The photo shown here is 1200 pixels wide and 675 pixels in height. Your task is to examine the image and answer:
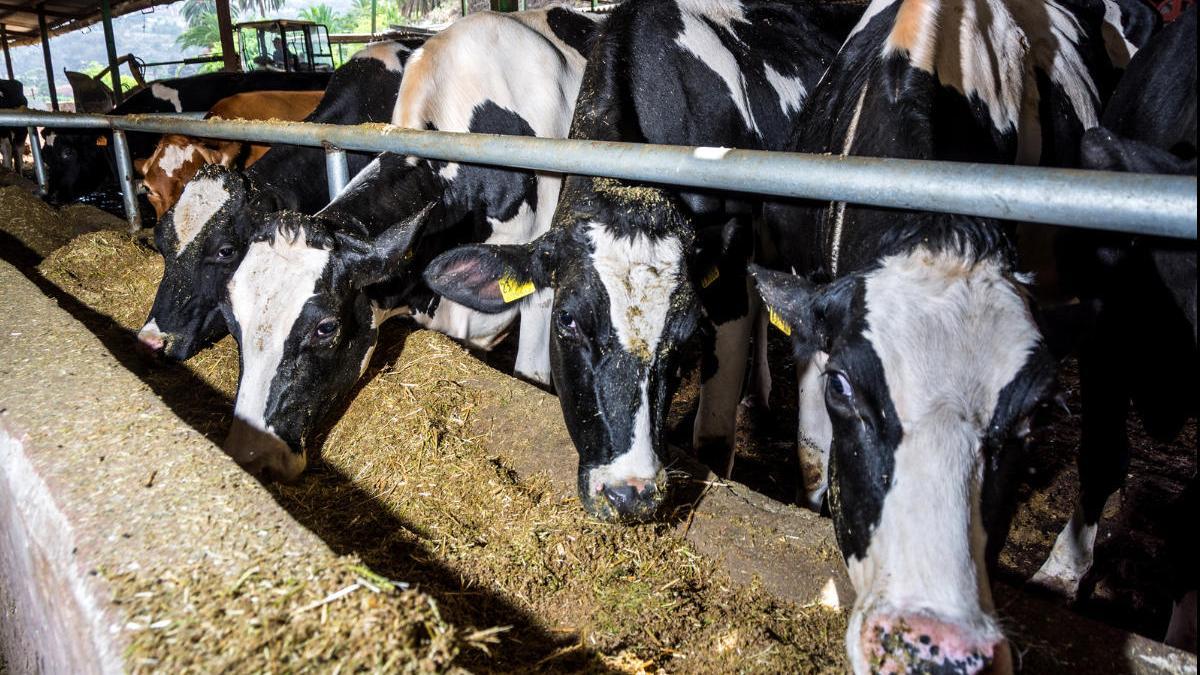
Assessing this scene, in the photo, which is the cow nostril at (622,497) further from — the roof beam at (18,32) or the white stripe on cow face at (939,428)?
the roof beam at (18,32)

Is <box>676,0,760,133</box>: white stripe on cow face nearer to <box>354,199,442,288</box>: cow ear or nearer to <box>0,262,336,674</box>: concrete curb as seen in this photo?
<box>354,199,442,288</box>: cow ear

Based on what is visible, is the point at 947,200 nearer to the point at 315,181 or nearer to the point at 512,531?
the point at 512,531

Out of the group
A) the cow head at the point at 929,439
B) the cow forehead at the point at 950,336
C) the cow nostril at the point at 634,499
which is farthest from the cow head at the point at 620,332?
the cow forehead at the point at 950,336

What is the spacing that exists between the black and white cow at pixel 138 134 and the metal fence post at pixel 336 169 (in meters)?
6.20

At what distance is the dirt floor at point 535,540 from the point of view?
196 centimetres

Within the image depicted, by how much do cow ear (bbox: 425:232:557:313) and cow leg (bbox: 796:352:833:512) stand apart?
1.26m

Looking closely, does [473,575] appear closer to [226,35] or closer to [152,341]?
[152,341]

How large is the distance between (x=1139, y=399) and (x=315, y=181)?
4419mm

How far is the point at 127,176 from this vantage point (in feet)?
19.1

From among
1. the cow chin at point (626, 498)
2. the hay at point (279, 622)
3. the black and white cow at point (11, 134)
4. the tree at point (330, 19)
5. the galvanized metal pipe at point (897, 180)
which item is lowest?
the tree at point (330, 19)

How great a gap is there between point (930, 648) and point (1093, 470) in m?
2.19

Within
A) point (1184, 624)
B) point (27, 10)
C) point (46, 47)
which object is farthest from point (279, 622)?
point (46, 47)

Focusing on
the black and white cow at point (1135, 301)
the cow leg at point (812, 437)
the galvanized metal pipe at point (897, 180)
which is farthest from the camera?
the cow leg at point (812, 437)

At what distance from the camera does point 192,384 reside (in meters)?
3.63
